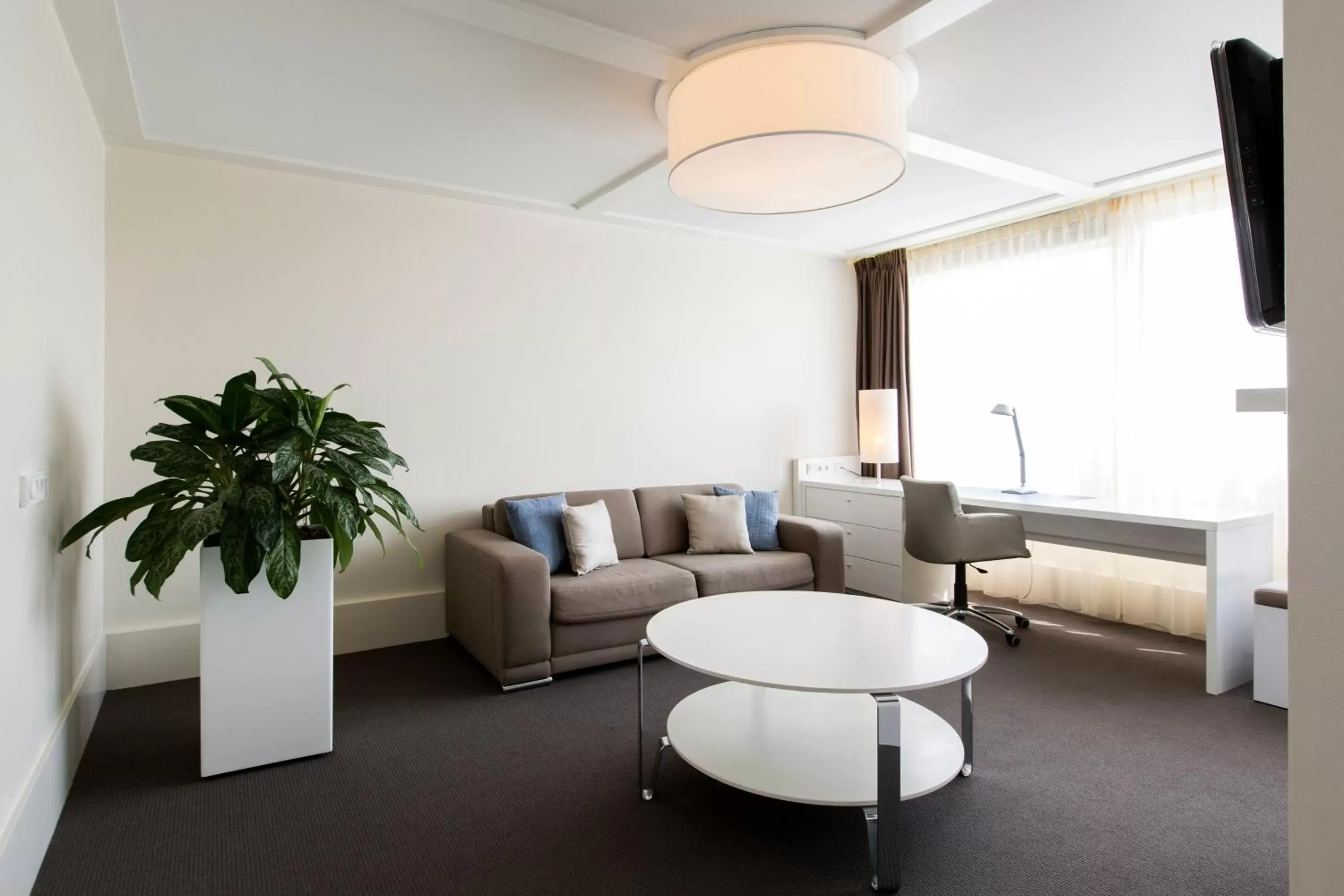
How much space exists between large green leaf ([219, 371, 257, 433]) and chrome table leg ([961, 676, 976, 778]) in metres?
2.55

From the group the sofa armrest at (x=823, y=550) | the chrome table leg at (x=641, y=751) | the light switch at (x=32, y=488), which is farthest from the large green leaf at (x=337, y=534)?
the sofa armrest at (x=823, y=550)

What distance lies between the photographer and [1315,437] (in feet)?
2.27

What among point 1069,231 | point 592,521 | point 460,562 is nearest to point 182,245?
point 460,562

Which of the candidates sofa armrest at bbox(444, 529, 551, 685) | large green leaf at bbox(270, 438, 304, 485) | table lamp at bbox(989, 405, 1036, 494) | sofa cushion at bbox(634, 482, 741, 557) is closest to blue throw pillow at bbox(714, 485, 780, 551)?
sofa cushion at bbox(634, 482, 741, 557)

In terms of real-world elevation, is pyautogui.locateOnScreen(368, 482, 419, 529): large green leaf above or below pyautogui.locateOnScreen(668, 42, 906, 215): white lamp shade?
below

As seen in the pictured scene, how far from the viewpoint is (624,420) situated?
467 centimetres

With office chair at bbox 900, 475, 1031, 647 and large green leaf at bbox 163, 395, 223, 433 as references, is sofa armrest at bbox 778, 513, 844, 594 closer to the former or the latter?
office chair at bbox 900, 475, 1031, 647

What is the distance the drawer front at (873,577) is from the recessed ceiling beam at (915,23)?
3.05m

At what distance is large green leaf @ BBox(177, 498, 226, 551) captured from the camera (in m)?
2.25

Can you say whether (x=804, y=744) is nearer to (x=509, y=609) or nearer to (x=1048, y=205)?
(x=509, y=609)

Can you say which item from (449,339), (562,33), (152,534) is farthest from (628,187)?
(152,534)

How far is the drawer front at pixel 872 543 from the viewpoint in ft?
14.9

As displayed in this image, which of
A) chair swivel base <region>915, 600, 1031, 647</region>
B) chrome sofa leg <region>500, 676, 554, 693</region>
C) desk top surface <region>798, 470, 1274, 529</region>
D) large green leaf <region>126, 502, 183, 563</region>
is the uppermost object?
large green leaf <region>126, 502, 183, 563</region>

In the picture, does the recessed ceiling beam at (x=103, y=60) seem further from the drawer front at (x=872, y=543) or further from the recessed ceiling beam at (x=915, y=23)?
the drawer front at (x=872, y=543)
